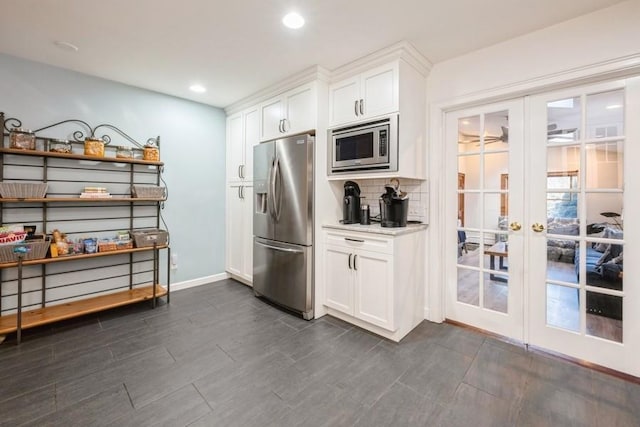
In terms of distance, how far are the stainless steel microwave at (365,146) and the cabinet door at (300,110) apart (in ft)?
0.87

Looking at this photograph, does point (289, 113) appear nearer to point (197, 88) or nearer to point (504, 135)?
point (197, 88)

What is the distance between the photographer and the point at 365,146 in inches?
102

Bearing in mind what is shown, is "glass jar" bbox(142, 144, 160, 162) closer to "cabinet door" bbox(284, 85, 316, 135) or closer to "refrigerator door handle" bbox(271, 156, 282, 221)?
"refrigerator door handle" bbox(271, 156, 282, 221)

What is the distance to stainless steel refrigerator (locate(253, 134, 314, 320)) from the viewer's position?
2801 mm

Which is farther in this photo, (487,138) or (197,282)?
(197,282)

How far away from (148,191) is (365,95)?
101 inches

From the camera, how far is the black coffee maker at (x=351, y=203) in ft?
9.53

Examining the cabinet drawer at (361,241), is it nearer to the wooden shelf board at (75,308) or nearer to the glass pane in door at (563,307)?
the glass pane in door at (563,307)

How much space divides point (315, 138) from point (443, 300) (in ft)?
6.63

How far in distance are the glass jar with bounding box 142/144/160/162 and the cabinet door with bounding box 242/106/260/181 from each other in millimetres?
1005

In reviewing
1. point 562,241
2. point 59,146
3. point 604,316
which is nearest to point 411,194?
point 562,241

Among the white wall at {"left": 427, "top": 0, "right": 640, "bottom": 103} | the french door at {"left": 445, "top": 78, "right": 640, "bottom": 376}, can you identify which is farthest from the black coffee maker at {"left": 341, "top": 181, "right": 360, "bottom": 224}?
the white wall at {"left": 427, "top": 0, "right": 640, "bottom": 103}

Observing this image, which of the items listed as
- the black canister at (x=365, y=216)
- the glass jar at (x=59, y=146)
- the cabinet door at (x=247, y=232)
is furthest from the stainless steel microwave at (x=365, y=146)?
the glass jar at (x=59, y=146)

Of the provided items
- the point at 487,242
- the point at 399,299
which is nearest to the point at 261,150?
the point at 399,299
